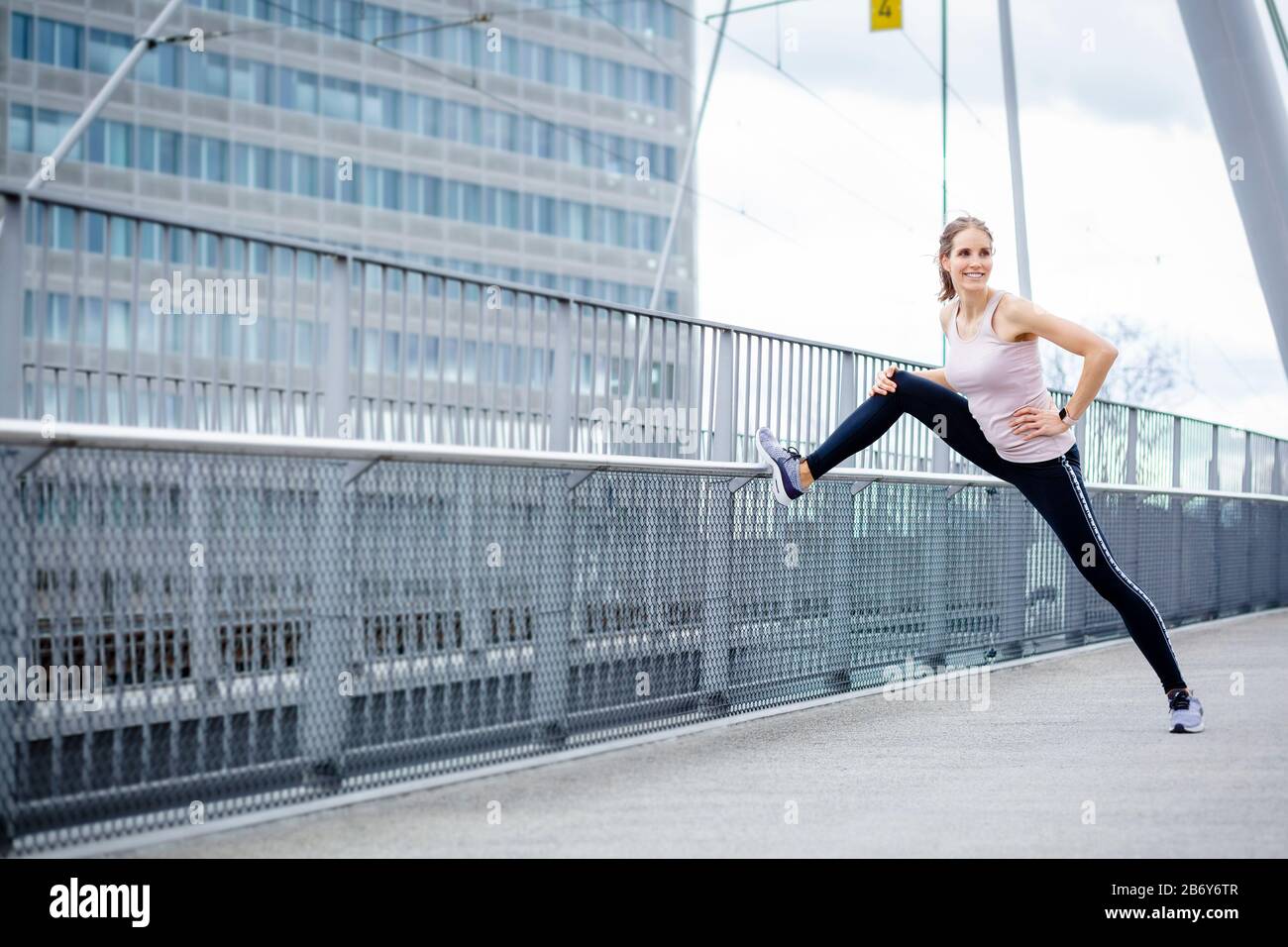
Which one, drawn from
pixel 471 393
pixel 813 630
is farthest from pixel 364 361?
pixel 813 630

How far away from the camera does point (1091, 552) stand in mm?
7262

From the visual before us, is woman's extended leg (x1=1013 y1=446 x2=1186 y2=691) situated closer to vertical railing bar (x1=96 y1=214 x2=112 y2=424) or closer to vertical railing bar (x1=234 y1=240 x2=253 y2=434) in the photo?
vertical railing bar (x1=234 y1=240 x2=253 y2=434)

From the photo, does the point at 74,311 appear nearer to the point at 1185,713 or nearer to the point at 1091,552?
the point at 1091,552

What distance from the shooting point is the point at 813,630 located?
8.66 meters

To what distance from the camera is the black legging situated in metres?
7.26

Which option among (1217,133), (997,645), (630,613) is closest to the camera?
(630,613)

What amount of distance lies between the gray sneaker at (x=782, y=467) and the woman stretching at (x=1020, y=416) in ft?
1.94

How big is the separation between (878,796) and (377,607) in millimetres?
1821

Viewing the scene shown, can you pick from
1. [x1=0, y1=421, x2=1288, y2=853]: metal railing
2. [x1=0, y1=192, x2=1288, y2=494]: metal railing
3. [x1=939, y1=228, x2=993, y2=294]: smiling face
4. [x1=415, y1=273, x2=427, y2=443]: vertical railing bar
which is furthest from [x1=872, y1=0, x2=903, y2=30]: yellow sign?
[x1=415, y1=273, x2=427, y2=443]: vertical railing bar

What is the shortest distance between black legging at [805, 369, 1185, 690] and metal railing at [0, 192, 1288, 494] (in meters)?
0.84

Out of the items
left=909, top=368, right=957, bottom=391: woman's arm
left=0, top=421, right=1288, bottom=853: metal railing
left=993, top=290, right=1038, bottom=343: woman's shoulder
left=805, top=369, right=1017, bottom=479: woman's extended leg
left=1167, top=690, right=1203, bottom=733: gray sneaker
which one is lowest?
left=1167, top=690, right=1203, bottom=733: gray sneaker

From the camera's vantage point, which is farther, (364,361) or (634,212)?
(634,212)
